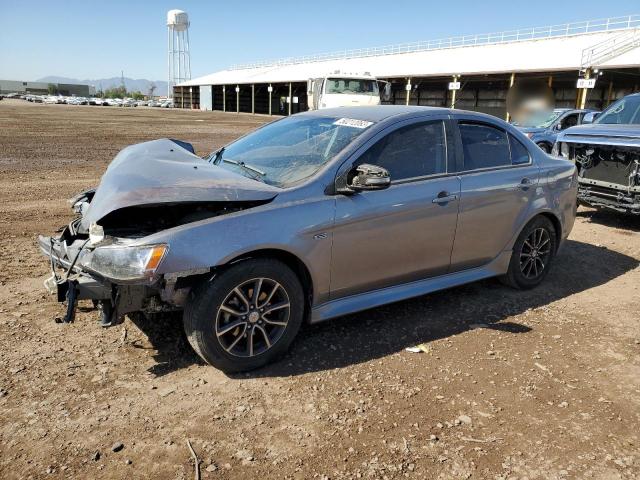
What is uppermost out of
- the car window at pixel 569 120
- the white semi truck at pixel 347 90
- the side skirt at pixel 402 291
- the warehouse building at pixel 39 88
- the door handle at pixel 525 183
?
the warehouse building at pixel 39 88

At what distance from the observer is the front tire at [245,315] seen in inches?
127

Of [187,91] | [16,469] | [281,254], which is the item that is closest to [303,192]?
[281,254]

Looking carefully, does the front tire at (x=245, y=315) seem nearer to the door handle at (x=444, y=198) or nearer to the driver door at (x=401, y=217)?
the driver door at (x=401, y=217)

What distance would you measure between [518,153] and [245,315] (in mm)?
3106

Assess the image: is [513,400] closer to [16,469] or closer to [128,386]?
[128,386]

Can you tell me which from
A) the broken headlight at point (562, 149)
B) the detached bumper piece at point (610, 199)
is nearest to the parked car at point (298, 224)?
the detached bumper piece at point (610, 199)

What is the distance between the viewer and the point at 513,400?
10.9 feet

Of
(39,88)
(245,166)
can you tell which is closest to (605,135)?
(245,166)

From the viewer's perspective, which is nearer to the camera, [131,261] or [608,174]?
[131,261]

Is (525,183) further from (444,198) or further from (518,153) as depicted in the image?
(444,198)

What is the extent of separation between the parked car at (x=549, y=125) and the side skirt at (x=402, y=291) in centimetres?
956

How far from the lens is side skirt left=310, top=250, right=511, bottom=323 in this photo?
3744 millimetres

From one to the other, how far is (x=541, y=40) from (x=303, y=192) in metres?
41.7

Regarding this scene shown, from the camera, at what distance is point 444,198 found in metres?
4.16
